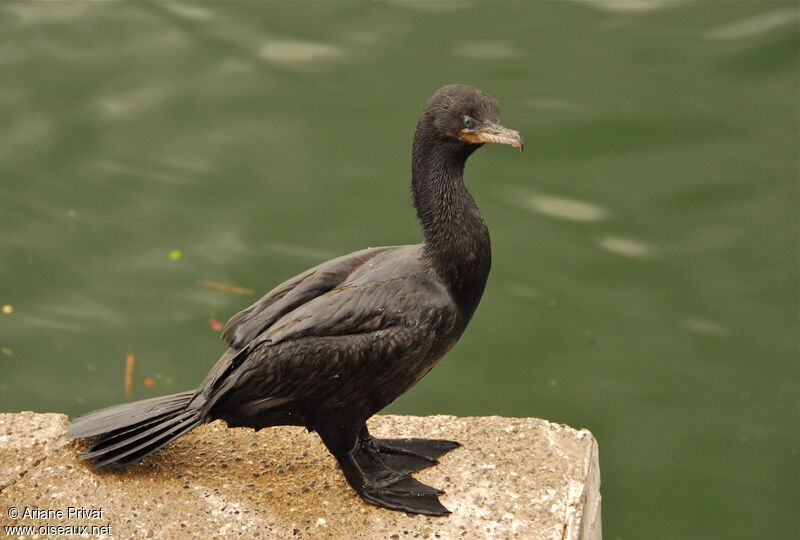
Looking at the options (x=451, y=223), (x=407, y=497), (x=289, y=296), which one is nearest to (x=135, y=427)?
(x=289, y=296)

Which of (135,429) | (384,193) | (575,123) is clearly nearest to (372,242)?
(384,193)

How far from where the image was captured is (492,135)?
11.7ft

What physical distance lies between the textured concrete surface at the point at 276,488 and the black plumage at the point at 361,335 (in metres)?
0.12

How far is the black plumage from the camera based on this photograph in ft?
11.8

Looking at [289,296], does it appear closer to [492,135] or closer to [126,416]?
[126,416]

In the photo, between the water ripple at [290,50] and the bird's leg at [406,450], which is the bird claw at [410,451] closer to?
the bird's leg at [406,450]

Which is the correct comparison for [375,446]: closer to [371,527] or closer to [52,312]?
[371,527]

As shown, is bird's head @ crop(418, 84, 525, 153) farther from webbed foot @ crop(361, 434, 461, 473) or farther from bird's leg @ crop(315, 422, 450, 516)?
webbed foot @ crop(361, 434, 461, 473)

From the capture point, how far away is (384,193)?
265 inches

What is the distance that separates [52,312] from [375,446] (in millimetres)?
2955

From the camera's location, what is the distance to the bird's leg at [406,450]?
4.11 m

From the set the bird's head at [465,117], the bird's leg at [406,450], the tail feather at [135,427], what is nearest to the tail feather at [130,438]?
the tail feather at [135,427]

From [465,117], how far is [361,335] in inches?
34.1

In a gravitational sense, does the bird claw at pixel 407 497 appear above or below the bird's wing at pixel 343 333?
below
